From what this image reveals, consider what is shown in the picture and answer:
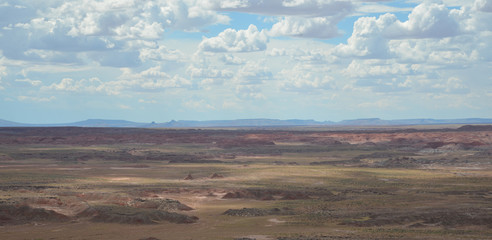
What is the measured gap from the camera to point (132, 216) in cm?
5262

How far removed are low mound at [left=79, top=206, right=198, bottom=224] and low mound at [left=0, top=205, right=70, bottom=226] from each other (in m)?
2.09

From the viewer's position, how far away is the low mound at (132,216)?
171 ft

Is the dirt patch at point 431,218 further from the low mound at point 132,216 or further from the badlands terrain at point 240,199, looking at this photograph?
the low mound at point 132,216

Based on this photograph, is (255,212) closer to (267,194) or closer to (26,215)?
(267,194)

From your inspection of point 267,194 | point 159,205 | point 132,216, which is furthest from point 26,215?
point 267,194

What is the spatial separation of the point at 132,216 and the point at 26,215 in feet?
26.7

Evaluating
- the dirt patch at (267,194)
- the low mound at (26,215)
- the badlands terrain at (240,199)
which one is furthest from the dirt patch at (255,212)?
the low mound at (26,215)

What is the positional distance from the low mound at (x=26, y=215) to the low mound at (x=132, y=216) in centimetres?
209

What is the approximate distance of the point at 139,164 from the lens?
118750mm

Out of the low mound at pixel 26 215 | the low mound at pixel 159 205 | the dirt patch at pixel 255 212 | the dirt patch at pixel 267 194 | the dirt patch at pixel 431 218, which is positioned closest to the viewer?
the dirt patch at pixel 431 218

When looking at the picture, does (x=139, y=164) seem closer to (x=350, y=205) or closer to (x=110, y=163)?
(x=110, y=163)

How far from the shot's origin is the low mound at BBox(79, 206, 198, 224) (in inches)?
2055

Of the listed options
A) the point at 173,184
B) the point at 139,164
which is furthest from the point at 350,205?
the point at 139,164

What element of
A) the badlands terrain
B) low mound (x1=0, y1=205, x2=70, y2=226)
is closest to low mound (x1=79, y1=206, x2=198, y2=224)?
the badlands terrain
